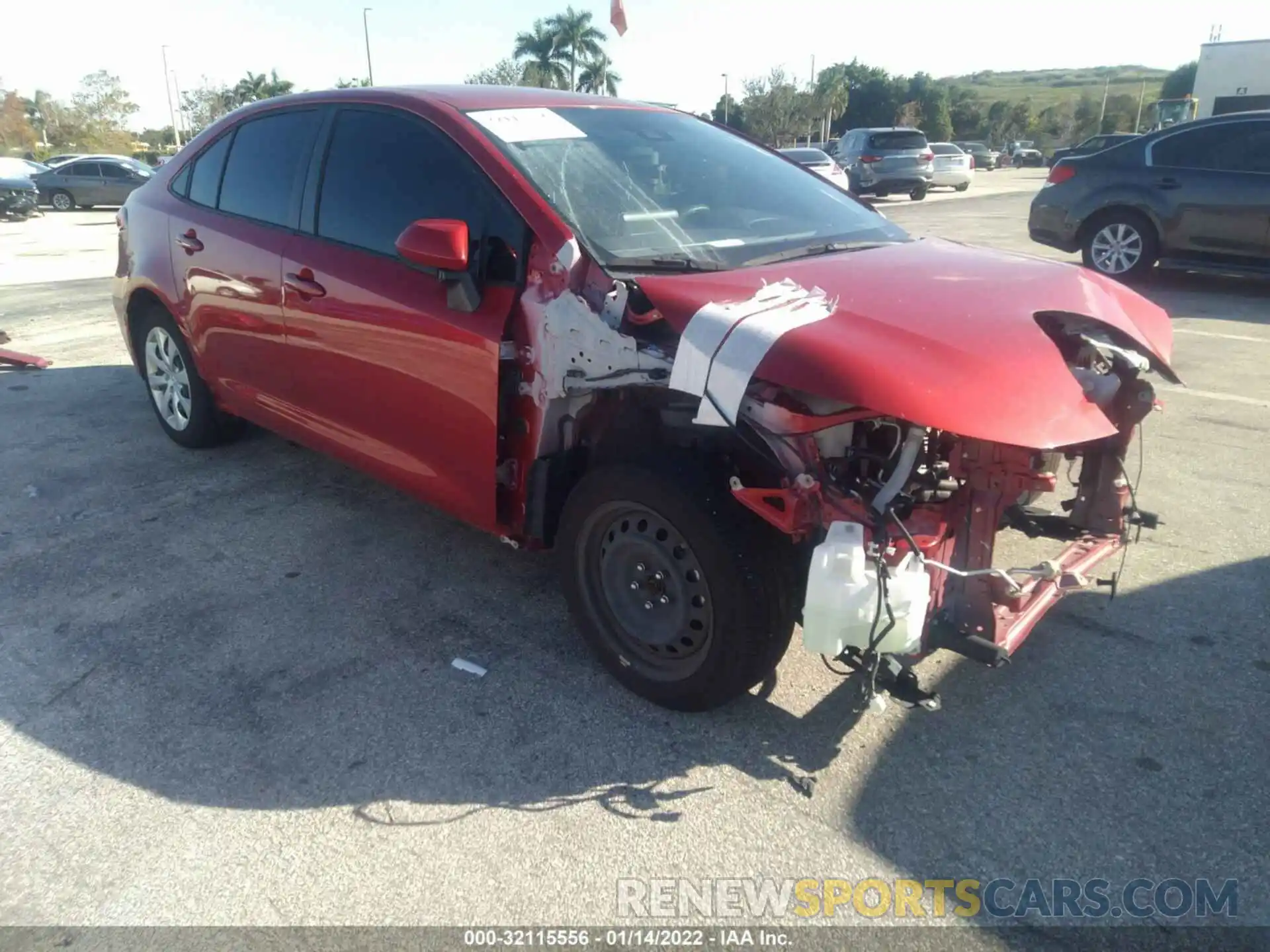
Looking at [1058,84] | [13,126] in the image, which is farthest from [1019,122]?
[1058,84]

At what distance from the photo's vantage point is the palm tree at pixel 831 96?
209 ft

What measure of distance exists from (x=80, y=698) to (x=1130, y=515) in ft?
11.3

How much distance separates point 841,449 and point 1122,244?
8.62m

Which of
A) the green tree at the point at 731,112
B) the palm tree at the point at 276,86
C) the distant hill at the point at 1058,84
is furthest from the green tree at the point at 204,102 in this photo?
the distant hill at the point at 1058,84

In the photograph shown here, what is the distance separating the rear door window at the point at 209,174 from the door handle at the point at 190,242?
16 centimetres

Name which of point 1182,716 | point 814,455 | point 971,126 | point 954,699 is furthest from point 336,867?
point 971,126

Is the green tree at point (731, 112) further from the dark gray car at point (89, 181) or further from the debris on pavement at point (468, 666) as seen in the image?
the debris on pavement at point (468, 666)

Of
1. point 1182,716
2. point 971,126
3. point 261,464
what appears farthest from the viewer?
point 971,126

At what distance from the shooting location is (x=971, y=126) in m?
85.7

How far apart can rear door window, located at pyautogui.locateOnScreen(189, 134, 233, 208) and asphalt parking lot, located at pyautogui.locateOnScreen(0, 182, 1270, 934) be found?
5.12 ft

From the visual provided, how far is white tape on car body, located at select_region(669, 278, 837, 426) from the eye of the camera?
7.95 feet

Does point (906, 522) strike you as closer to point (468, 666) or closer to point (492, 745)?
point (492, 745)

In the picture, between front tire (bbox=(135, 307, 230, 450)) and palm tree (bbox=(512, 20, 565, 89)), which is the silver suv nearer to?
front tire (bbox=(135, 307, 230, 450))

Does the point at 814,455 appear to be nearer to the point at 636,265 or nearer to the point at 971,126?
the point at 636,265
